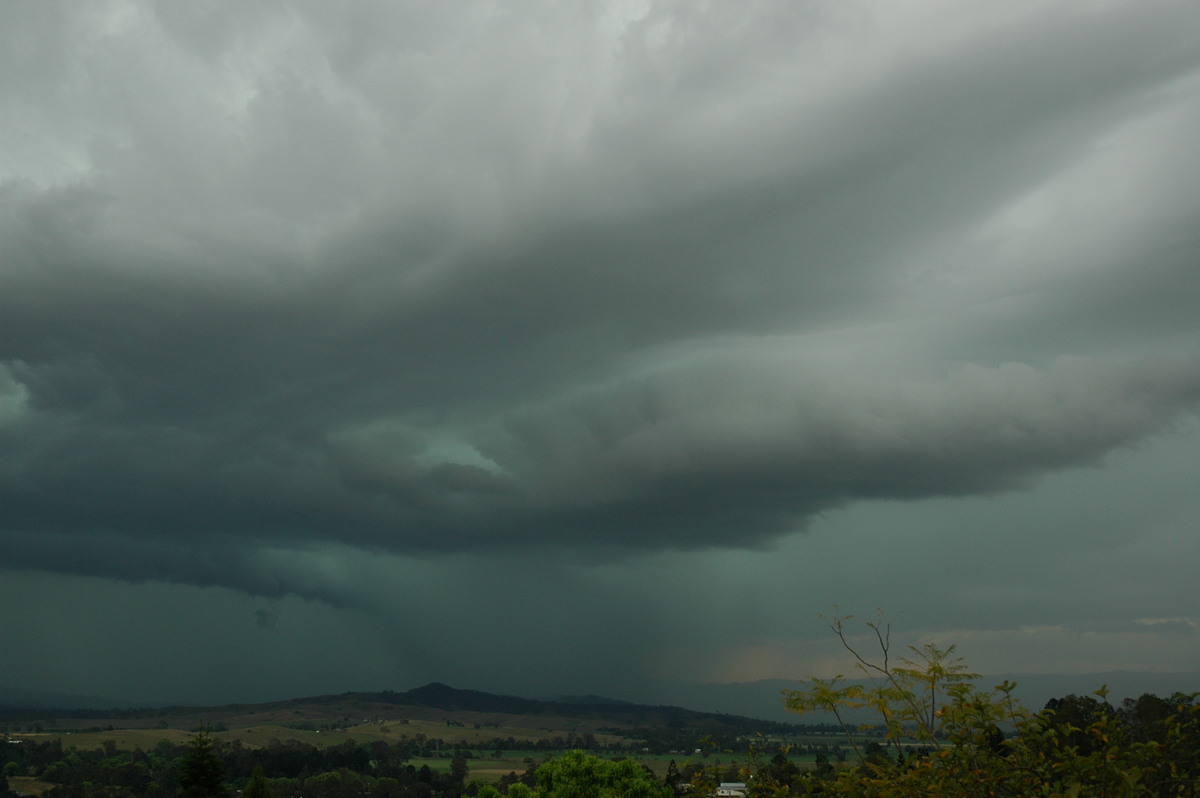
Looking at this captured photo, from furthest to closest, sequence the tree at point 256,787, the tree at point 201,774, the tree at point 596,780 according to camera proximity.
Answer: the tree at point 256,787
the tree at point 201,774
the tree at point 596,780

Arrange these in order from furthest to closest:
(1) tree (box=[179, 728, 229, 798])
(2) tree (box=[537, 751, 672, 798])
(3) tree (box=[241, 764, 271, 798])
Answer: (3) tree (box=[241, 764, 271, 798]) → (1) tree (box=[179, 728, 229, 798]) → (2) tree (box=[537, 751, 672, 798])

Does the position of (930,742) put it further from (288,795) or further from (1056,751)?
(288,795)

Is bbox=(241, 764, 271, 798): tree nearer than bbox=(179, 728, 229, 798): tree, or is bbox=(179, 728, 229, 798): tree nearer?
bbox=(179, 728, 229, 798): tree

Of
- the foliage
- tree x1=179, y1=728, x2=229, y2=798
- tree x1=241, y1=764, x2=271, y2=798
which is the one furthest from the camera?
tree x1=241, y1=764, x2=271, y2=798

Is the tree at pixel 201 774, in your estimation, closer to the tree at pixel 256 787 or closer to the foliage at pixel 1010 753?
the tree at pixel 256 787

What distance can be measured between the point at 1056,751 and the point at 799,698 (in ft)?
20.3

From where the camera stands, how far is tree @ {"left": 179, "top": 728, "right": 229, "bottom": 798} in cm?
8044

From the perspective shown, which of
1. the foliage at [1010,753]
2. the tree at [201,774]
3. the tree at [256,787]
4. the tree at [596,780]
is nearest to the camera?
the foliage at [1010,753]

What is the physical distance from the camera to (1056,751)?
41.6 ft

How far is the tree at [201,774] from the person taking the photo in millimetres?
80438

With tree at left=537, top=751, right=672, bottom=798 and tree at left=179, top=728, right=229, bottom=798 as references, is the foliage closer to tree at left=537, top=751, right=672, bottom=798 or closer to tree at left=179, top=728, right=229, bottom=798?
tree at left=537, top=751, right=672, bottom=798

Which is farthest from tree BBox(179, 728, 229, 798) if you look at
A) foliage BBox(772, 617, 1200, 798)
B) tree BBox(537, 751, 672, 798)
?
foliage BBox(772, 617, 1200, 798)

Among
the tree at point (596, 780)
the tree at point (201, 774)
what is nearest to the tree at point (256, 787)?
the tree at point (201, 774)

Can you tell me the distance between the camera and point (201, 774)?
81.4 meters
